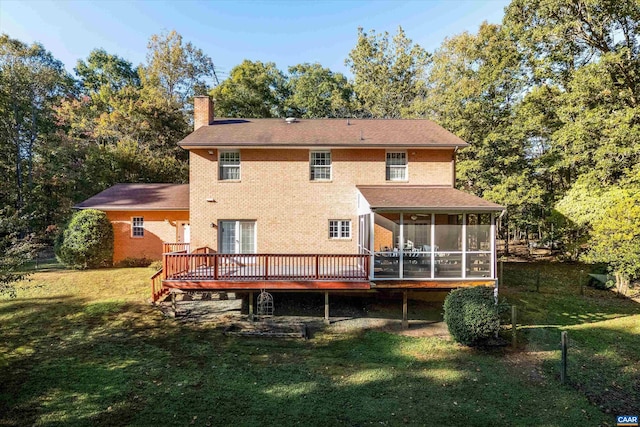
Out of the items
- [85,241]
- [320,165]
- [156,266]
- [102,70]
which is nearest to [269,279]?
[320,165]

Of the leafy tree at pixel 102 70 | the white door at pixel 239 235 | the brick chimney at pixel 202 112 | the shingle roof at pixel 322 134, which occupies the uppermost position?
the leafy tree at pixel 102 70

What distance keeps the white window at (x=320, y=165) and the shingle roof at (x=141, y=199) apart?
25.8 feet

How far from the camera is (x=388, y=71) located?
3428 centimetres

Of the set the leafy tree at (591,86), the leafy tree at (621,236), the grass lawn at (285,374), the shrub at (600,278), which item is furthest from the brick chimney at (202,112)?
the shrub at (600,278)

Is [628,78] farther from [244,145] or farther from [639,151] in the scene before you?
[244,145]

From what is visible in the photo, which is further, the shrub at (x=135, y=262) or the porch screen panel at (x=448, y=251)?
the shrub at (x=135, y=262)

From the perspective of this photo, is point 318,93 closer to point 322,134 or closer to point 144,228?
point 322,134

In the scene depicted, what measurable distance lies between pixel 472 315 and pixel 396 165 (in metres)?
7.52

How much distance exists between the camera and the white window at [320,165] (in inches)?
573

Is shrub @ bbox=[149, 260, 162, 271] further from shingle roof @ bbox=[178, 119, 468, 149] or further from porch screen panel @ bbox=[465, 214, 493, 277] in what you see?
porch screen panel @ bbox=[465, 214, 493, 277]

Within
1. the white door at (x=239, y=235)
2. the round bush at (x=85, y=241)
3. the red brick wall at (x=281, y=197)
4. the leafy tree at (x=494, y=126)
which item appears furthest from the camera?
the leafy tree at (x=494, y=126)

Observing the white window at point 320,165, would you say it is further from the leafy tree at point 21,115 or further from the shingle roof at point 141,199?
the leafy tree at point 21,115

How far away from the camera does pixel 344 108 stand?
123 ft

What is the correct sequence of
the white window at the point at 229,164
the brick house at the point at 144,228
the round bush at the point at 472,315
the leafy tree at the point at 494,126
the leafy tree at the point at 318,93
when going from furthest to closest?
the leafy tree at the point at 318,93 → the leafy tree at the point at 494,126 → the brick house at the point at 144,228 → the white window at the point at 229,164 → the round bush at the point at 472,315
